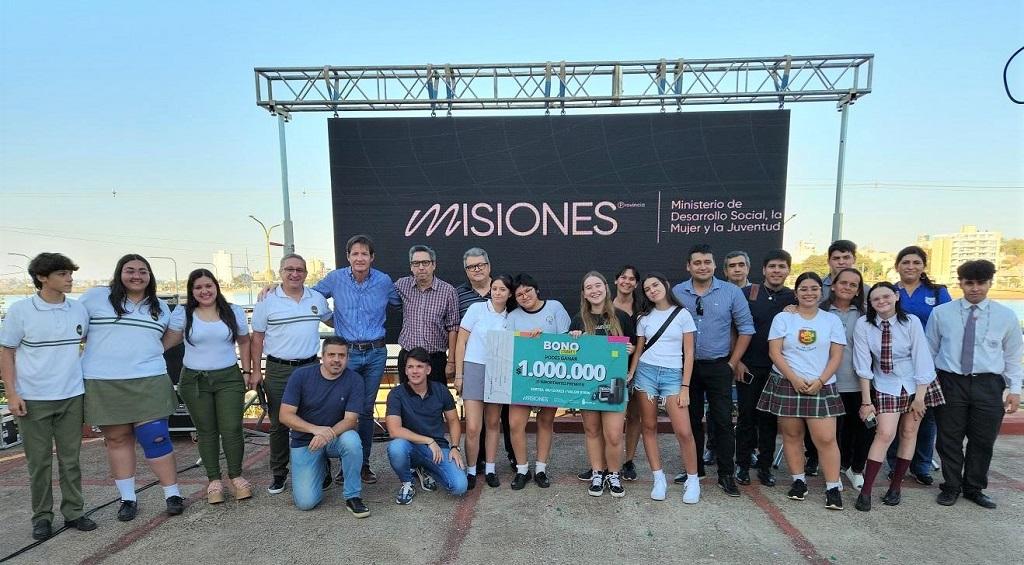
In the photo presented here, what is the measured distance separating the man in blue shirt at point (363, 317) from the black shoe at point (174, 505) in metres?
1.27

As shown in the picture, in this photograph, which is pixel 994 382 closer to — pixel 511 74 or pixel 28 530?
pixel 511 74

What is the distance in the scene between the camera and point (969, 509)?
128 inches

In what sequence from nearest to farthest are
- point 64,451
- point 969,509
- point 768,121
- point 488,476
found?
1. point 64,451
2. point 969,509
3. point 488,476
4. point 768,121

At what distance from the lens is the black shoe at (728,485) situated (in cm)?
344

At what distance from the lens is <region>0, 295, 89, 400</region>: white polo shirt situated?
285 cm

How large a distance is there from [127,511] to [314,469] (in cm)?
129

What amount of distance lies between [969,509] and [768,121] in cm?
449

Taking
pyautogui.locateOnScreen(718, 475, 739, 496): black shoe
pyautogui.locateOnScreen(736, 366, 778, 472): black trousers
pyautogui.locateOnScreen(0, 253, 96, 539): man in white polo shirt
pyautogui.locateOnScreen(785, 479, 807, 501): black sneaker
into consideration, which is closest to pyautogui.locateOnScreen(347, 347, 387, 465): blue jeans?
pyautogui.locateOnScreen(0, 253, 96, 539): man in white polo shirt

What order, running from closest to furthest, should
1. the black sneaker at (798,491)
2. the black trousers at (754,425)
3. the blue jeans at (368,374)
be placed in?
the black sneaker at (798,491)
the black trousers at (754,425)
the blue jeans at (368,374)

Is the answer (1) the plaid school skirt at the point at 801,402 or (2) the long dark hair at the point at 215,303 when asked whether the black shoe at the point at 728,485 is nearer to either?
(1) the plaid school skirt at the point at 801,402

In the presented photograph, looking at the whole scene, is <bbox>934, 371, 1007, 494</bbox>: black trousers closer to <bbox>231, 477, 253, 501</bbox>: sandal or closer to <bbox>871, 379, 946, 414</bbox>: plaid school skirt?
<bbox>871, 379, 946, 414</bbox>: plaid school skirt

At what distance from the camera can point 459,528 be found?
3023 mm

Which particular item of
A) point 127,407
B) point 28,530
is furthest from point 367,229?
point 28,530

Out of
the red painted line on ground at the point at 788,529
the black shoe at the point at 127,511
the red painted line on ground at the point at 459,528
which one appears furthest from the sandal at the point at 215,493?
the red painted line on ground at the point at 788,529
